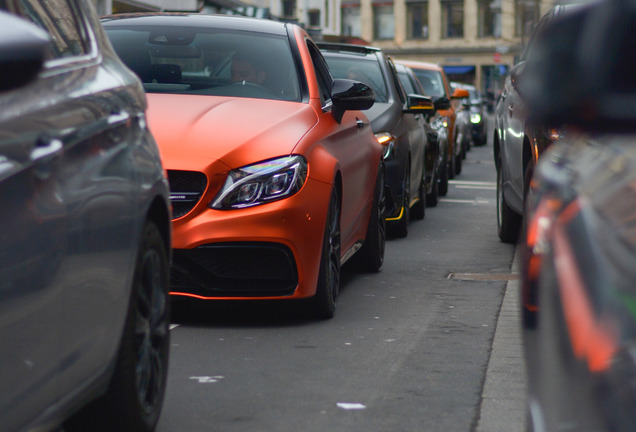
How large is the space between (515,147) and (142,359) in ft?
16.9

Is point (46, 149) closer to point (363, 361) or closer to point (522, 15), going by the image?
point (363, 361)

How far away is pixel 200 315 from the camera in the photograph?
271 inches

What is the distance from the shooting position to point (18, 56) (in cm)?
235

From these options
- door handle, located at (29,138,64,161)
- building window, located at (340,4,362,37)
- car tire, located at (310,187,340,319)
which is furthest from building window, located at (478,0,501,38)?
door handle, located at (29,138,64,161)

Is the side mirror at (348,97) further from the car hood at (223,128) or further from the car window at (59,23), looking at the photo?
the car window at (59,23)

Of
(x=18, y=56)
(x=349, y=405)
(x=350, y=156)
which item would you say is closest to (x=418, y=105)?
(x=350, y=156)

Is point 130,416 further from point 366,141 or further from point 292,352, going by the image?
point 366,141

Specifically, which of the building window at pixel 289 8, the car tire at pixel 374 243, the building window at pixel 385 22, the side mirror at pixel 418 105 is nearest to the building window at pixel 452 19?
the building window at pixel 385 22

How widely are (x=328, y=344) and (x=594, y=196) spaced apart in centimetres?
398

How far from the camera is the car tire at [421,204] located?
1297 cm

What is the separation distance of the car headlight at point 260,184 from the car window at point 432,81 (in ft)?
46.0

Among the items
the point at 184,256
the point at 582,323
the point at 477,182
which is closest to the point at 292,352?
the point at 184,256

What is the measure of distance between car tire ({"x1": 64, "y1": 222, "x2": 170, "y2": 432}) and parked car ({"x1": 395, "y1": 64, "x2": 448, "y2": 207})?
8.30 m

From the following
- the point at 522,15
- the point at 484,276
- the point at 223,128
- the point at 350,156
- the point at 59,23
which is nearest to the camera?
the point at 59,23
